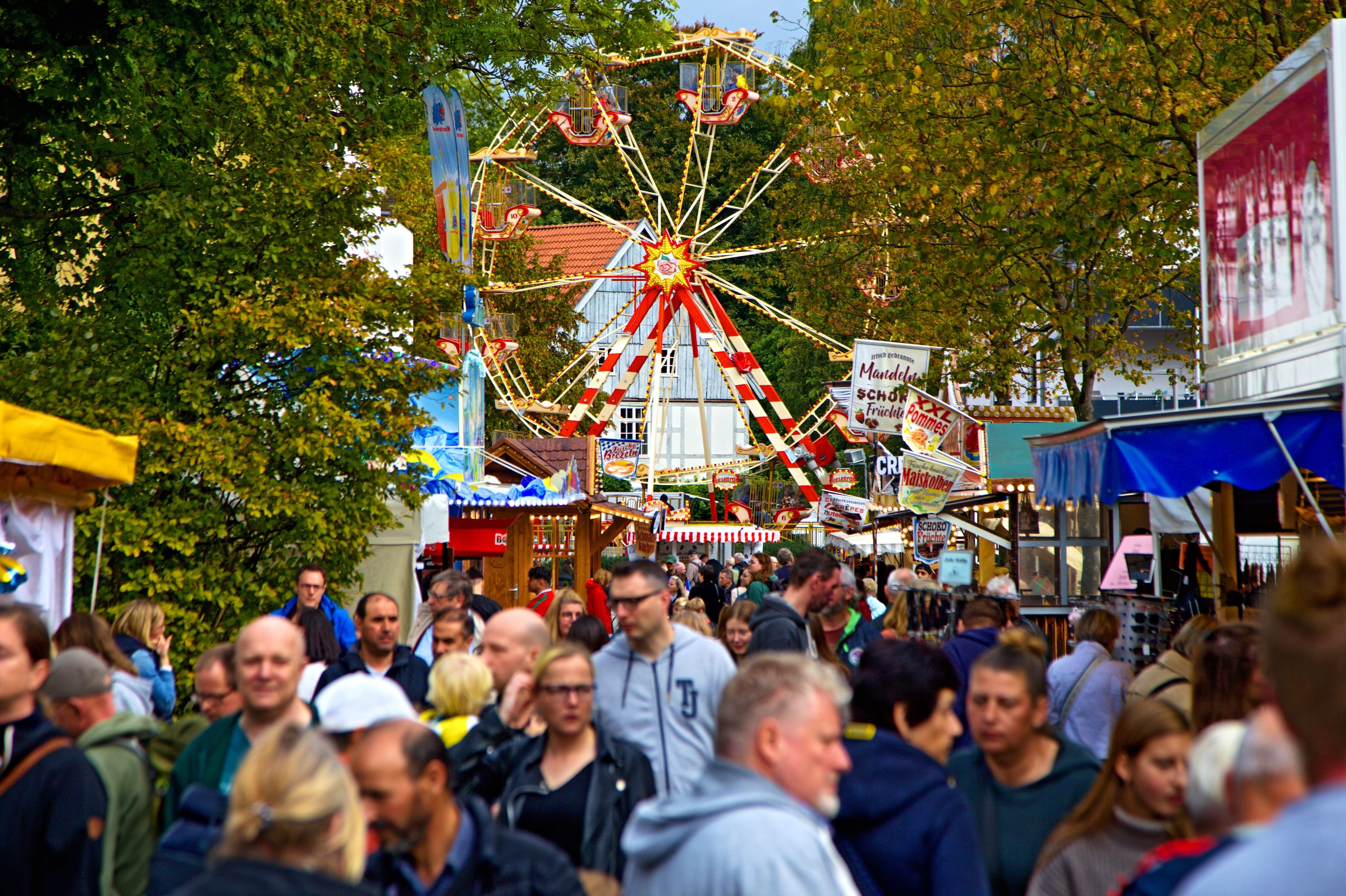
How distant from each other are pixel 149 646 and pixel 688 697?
12.4ft

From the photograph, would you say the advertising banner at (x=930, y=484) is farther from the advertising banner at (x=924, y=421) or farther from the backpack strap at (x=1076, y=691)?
the backpack strap at (x=1076, y=691)

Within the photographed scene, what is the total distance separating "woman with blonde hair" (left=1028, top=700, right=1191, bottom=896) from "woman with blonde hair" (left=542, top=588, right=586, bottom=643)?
17.9 ft

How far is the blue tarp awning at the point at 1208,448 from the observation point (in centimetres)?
718

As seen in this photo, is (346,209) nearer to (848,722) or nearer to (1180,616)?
(1180,616)

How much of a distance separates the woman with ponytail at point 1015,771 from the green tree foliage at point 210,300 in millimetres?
7607

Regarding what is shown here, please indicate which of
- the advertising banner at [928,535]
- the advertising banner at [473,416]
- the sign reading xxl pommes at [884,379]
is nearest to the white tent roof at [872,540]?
the advertising banner at [928,535]

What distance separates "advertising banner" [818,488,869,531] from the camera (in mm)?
34156

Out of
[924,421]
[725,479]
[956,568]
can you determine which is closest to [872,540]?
[725,479]

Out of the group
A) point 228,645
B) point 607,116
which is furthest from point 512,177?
point 228,645

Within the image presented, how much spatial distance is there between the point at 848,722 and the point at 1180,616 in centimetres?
650

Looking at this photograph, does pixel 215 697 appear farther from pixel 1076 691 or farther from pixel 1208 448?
pixel 1208 448

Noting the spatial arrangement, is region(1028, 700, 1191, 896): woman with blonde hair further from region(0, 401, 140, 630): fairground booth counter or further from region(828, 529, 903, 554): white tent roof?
region(828, 529, 903, 554): white tent roof

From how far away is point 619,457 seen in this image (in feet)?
167

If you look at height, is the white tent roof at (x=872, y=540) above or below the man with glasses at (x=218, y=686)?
above
